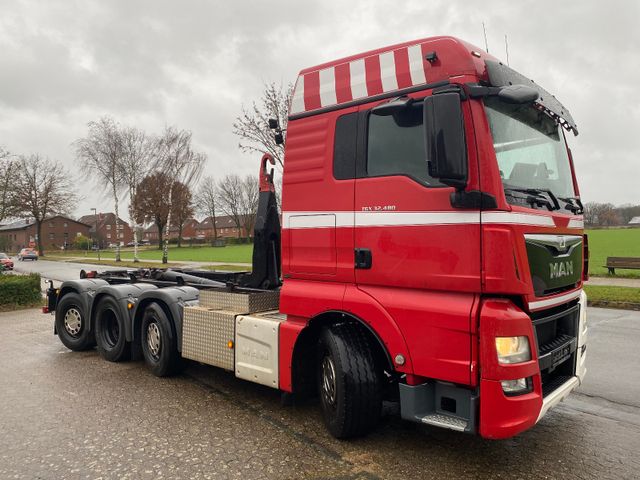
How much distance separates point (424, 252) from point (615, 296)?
35.1ft

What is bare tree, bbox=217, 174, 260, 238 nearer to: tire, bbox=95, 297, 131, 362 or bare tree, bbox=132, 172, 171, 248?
bare tree, bbox=132, 172, 171, 248

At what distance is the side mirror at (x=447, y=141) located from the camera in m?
2.96

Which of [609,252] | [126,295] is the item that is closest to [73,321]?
[126,295]

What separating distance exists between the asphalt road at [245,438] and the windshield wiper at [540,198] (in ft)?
5.95

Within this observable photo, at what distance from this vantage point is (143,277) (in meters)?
7.53

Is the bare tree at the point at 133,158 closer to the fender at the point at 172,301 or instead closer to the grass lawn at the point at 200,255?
the grass lawn at the point at 200,255

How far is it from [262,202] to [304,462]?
9.08 feet

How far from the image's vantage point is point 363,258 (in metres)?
3.68

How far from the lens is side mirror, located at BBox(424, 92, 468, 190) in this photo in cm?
296

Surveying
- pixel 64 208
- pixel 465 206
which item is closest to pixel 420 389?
pixel 465 206

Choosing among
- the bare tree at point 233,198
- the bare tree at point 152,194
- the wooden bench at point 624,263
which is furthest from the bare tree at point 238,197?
the wooden bench at point 624,263

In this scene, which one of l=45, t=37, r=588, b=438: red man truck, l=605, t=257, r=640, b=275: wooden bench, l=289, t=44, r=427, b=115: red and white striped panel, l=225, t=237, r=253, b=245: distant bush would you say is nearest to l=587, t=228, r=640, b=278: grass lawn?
l=605, t=257, r=640, b=275: wooden bench

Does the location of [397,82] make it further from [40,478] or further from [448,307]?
[40,478]

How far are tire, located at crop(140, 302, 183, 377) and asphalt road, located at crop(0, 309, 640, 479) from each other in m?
0.16
